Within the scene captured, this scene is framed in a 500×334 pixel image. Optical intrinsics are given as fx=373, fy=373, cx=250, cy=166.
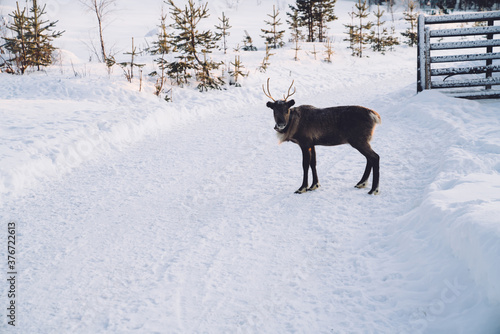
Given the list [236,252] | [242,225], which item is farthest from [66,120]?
[236,252]

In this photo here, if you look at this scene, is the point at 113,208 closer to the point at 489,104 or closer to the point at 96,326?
the point at 96,326

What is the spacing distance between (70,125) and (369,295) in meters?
7.56

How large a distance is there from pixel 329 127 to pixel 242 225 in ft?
6.63

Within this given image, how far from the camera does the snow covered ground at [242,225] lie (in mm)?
3264

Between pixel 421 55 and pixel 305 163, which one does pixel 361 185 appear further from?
pixel 421 55

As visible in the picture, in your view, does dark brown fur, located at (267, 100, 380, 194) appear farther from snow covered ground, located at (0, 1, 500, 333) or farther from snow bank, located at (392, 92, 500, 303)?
snow bank, located at (392, 92, 500, 303)

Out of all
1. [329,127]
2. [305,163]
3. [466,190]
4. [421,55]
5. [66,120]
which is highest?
[421,55]

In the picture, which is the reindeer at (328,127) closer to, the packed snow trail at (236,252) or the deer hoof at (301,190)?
the deer hoof at (301,190)

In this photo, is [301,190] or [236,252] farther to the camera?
[301,190]

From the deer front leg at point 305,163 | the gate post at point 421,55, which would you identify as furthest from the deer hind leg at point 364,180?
the gate post at point 421,55

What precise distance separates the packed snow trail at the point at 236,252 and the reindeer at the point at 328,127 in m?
0.55

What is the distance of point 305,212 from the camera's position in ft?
17.1

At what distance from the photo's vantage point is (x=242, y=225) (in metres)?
4.94

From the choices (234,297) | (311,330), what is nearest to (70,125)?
(234,297)
